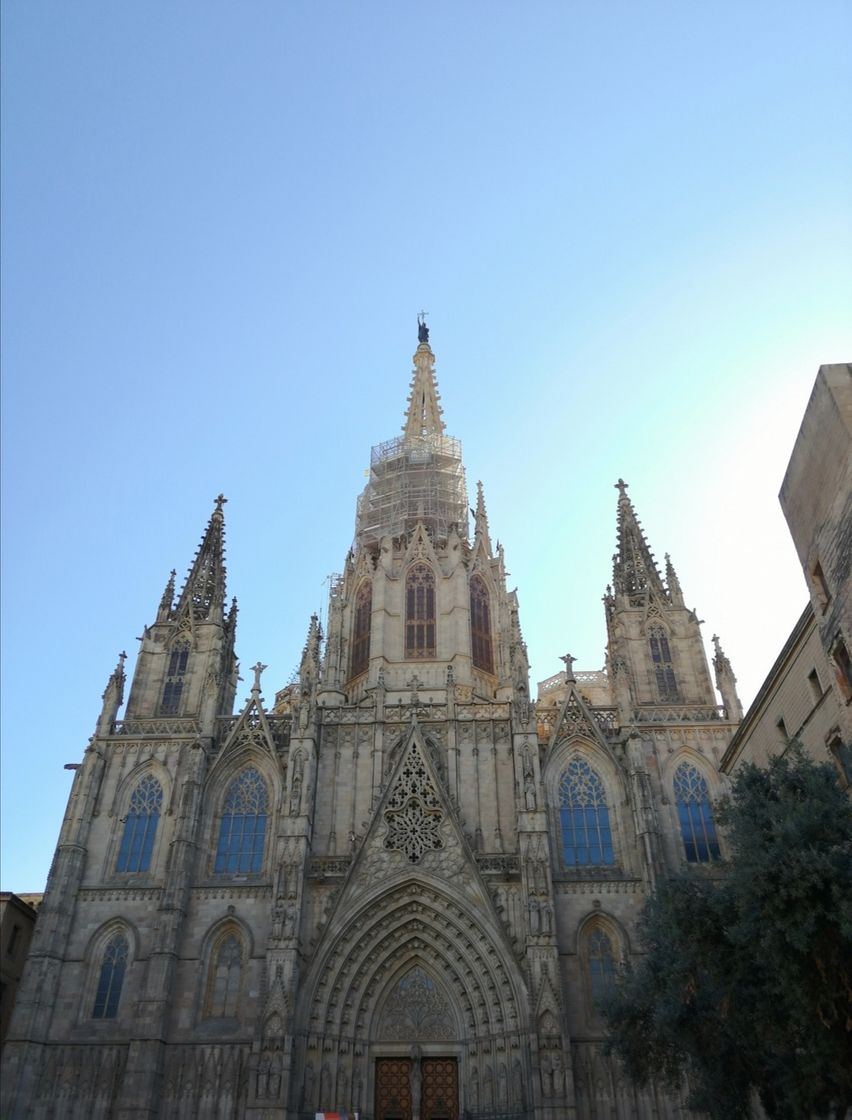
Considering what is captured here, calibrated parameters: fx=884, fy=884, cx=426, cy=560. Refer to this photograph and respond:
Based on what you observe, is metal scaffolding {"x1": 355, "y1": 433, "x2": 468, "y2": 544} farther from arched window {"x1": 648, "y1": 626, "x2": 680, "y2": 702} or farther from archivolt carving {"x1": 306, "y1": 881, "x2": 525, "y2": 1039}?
archivolt carving {"x1": 306, "y1": 881, "x2": 525, "y2": 1039}

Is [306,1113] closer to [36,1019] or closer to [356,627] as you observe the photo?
[36,1019]

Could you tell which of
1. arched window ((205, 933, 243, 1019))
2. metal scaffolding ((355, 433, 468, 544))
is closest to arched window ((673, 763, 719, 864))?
arched window ((205, 933, 243, 1019))

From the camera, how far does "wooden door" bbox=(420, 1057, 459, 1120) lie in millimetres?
26203

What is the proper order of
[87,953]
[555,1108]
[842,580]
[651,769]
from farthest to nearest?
[651,769], [87,953], [555,1108], [842,580]

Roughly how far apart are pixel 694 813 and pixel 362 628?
17.0 meters

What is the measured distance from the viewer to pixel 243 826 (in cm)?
3080

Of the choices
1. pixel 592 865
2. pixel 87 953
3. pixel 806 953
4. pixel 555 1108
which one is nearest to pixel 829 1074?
pixel 806 953

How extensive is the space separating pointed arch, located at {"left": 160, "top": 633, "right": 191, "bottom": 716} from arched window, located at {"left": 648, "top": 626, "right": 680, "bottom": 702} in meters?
18.5

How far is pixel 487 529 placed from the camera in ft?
150

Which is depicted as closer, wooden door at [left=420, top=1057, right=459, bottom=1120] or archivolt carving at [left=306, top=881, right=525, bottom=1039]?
wooden door at [left=420, top=1057, right=459, bottom=1120]

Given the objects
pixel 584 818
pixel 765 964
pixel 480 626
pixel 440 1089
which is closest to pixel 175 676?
pixel 480 626

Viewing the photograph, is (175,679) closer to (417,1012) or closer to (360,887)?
(360,887)

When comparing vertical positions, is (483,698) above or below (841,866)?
above

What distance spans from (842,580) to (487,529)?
2834 cm
